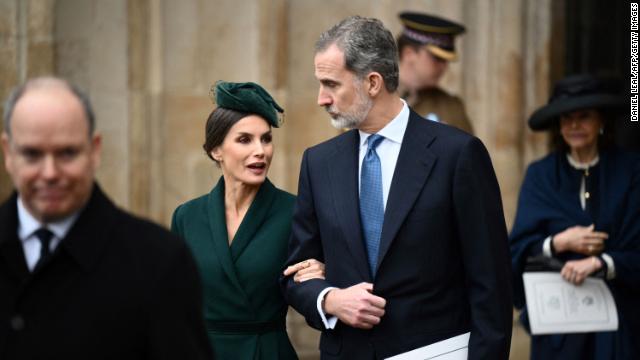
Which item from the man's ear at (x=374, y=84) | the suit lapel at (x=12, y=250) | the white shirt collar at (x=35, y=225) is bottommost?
the suit lapel at (x=12, y=250)

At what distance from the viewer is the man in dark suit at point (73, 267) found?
249cm

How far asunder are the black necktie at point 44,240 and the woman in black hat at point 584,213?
3289mm

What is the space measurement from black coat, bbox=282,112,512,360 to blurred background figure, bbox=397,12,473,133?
272 cm

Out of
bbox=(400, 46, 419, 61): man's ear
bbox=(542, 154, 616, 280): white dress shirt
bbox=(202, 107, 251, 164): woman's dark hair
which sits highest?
bbox=(400, 46, 419, 61): man's ear

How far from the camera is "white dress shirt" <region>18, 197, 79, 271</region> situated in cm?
257

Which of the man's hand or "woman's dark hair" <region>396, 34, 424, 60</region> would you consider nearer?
A: the man's hand

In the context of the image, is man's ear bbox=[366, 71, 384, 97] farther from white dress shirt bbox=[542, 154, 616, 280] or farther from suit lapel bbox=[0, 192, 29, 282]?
white dress shirt bbox=[542, 154, 616, 280]

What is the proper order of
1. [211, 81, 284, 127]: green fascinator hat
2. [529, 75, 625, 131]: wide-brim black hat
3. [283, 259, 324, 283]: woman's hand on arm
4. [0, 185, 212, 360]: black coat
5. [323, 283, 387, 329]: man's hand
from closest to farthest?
[0, 185, 212, 360]: black coat < [323, 283, 387, 329]: man's hand < [283, 259, 324, 283]: woman's hand on arm < [211, 81, 284, 127]: green fascinator hat < [529, 75, 625, 131]: wide-brim black hat

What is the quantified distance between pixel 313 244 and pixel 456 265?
0.51 m

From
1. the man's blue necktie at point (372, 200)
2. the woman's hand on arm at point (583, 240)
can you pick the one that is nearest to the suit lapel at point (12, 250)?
the man's blue necktie at point (372, 200)

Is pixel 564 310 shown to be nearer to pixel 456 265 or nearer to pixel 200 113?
pixel 456 265

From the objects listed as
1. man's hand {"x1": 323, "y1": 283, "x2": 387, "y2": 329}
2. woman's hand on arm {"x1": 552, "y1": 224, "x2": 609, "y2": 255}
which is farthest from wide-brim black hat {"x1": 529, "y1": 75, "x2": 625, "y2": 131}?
man's hand {"x1": 323, "y1": 283, "x2": 387, "y2": 329}

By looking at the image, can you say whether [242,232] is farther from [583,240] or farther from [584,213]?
[584,213]

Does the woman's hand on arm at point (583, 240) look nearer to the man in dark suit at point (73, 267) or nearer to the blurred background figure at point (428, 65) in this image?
the blurred background figure at point (428, 65)
